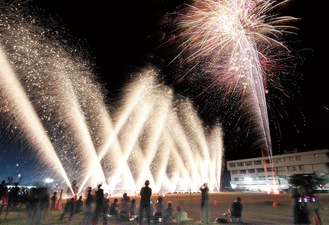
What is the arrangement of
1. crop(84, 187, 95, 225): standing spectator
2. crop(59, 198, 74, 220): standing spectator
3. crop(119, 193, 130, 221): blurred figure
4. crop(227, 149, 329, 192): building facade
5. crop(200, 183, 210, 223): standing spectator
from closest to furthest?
crop(84, 187, 95, 225): standing spectator, crop(200, 183, 210, 223): standing spectator, crop(119, 193, 130, 221): blurred figure, crop(59, 198, 74, 220): standing spectator, crop(227, 149, 329, 192): building facade

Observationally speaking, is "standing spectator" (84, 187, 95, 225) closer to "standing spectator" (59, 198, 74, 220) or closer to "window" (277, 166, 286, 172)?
"standing spectator" (59, 198, 74, 220)

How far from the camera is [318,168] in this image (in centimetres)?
6781

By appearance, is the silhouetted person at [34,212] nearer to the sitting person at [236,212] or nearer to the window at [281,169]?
the sitting person at [236,212]

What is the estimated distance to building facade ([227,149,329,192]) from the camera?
68.2 m

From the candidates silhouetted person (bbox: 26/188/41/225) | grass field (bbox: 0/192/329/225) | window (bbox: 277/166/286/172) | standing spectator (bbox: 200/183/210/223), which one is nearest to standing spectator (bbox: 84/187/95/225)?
grass field (bbox: 0/192/329/225)

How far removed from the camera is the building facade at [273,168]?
68.2m

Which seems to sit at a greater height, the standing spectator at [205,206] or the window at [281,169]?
the window at [281,169]

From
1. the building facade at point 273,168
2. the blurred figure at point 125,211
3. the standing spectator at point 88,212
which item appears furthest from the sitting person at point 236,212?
the building facade at point 273,168

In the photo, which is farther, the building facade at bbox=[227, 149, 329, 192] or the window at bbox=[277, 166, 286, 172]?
the window at bbox=[277, 166, 286, 172]

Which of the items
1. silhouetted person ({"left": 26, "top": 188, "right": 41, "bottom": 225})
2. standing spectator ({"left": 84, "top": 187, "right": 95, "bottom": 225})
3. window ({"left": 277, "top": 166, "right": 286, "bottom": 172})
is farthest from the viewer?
window ({"left": 277, "top": 166, "right": 286, "bottom": 172})

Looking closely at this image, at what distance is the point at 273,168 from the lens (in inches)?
3241

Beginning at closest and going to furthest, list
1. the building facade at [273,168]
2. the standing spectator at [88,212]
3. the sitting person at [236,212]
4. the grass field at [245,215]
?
1. the standing spectator at [88,212]
2. the grass field at [245,215]
3. the sitting person at [236,212]
4. the building facade at [273,168]

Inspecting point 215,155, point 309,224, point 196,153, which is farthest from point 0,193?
point 215,155

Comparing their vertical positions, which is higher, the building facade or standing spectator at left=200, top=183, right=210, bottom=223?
the building facade
